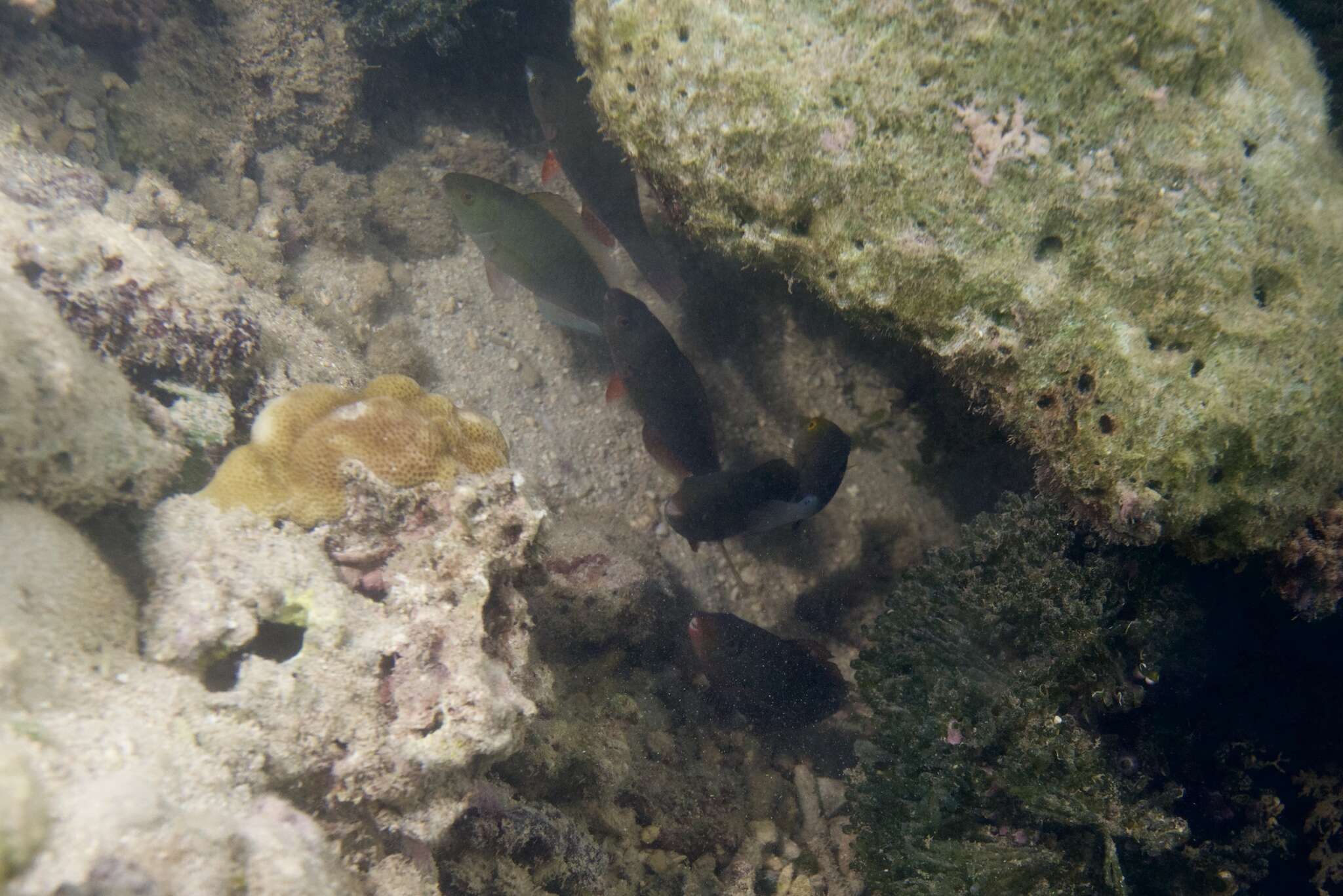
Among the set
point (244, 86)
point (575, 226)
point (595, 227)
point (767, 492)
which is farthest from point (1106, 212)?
point (244, 86)

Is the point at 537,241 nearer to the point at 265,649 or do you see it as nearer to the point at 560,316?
the point at 560,316

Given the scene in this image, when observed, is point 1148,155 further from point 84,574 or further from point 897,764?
point 84,574

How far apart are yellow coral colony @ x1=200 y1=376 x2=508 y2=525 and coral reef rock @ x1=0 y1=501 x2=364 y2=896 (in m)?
0.51

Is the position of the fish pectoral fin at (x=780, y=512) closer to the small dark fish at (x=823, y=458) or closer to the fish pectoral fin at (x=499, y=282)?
the small dark fish at (x=823, y=458)

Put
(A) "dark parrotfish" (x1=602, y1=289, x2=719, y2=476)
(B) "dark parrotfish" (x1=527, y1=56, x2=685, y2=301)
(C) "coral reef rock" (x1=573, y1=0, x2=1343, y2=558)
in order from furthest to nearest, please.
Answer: (B) "dark parrotfish" (x1=527, y1=56, x2=685, y2=301), (A) "dark parrotfish" (x1=602, y1=289, x2=719, y2=476), (C) "coral reef rock" (x1=573, y1=0, x2=1343, y2=558)

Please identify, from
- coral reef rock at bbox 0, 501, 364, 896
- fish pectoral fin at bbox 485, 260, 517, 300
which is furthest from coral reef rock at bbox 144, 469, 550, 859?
fish pectoral fin at bbox 485, 260, 517, 300

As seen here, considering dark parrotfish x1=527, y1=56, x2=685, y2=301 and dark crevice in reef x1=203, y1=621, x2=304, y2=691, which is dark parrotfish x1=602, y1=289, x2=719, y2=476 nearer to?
dark parrotfish x1=527, y1=56, x2=685, y2=301

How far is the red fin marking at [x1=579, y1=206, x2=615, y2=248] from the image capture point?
Answer: 4.27 m

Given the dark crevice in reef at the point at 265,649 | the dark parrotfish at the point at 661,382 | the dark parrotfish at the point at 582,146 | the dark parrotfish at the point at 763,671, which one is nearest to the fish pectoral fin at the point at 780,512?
the dark parrotfish at the point at 661,382

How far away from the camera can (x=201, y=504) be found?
2148 millimetres

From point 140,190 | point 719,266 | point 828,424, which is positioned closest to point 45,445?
point 828,424

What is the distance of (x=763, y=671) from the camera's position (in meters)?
3.70

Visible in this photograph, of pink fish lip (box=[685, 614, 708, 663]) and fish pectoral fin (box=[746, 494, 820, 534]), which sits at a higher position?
fish pectoral fin (box=[746, 494, 820, 534])

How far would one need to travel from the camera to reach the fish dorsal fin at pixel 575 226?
415 centimetres
